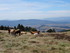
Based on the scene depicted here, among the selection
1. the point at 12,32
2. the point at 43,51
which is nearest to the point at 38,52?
the point at 43,51

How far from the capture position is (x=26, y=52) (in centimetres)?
1470

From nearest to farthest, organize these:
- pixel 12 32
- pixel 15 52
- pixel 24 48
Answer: pixel 15 52
pixel 24 48
pixel 12 32

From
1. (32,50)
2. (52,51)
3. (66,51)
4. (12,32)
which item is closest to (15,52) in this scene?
(32,50)

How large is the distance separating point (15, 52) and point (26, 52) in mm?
797

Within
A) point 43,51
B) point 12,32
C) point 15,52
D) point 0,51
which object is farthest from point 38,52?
point 12,32

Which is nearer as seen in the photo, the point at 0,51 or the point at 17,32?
the point at 0,51

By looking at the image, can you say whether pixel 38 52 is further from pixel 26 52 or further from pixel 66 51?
pixel 66 51

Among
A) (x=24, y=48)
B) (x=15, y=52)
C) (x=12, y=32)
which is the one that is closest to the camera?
(x=15, y=52)

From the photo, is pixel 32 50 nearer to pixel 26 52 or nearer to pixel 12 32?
pixel 26 52

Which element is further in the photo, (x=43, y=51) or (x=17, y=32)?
(x=17, y=32)

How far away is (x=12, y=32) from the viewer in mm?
34719

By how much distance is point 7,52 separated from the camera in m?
14.7

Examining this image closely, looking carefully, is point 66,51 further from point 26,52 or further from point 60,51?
point 26,52

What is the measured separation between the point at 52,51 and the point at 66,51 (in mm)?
1070
